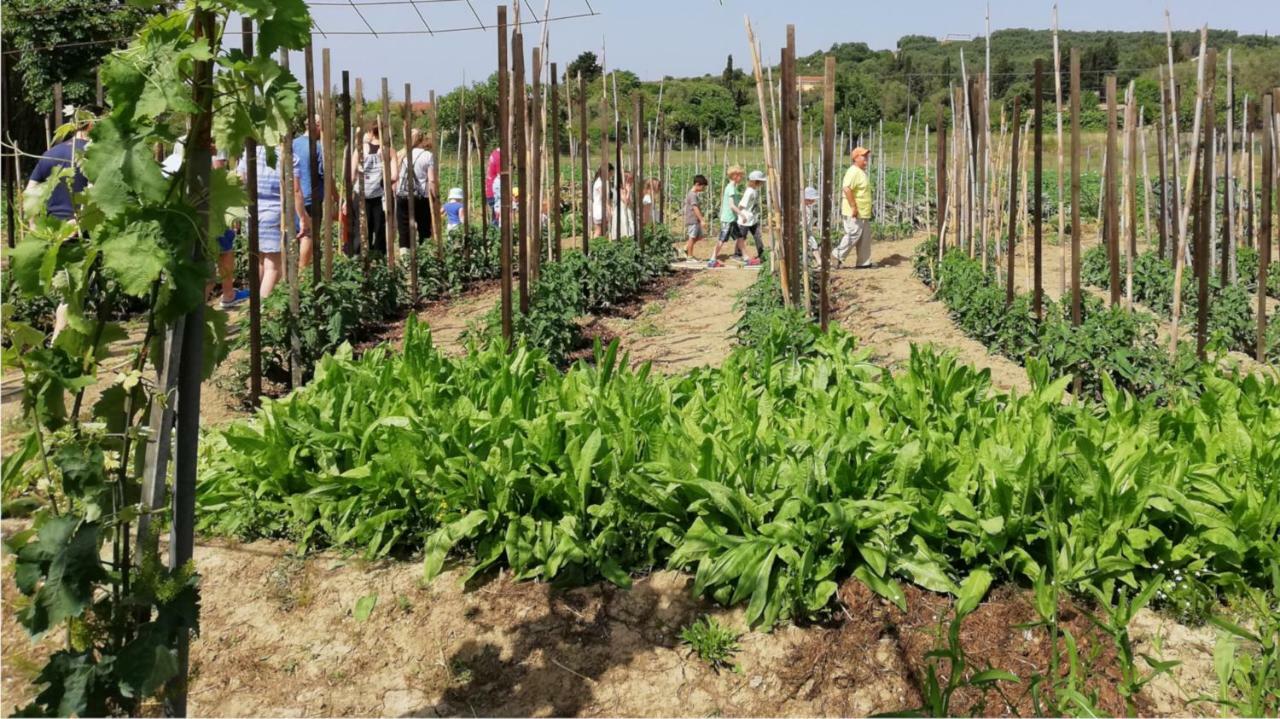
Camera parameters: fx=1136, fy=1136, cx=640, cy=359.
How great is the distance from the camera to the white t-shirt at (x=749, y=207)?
1564cm

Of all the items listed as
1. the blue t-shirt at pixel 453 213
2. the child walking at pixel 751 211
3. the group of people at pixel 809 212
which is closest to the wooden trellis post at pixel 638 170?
the group of people at pixel 809 212

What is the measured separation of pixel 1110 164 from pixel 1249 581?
15.6 feet

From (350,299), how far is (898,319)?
4934mm

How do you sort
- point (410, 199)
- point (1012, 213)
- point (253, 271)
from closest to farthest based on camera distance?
point (253, 271)
point (1012, 213)
point (410, 199)

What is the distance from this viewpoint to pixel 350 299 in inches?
343

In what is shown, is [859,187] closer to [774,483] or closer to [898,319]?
[898,319]

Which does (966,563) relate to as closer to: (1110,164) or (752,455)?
(752,455)

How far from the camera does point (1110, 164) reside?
7.76 m

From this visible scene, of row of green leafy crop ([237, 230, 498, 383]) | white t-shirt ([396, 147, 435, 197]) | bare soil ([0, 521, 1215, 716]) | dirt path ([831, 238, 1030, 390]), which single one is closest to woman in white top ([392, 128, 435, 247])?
white t-shirt ([396, 147, 435, 197])

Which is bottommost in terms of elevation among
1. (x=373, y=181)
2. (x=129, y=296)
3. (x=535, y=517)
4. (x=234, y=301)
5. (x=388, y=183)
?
(x=535, y=517)

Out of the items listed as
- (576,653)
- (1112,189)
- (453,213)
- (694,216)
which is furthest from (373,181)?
(576,653)

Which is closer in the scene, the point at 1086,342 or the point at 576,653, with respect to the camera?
the point at 576,653

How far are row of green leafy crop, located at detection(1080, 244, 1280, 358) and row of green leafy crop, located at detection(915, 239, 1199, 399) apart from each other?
1.25 feet

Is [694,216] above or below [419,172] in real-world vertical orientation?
below
